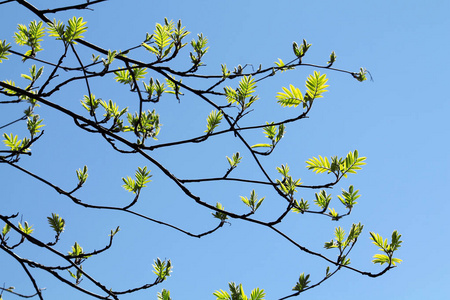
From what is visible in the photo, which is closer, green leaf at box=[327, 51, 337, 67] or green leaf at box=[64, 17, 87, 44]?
green leaf at box=[64, 17, 87, 44]

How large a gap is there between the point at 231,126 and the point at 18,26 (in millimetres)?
1587

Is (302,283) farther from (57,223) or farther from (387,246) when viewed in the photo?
(57,223)

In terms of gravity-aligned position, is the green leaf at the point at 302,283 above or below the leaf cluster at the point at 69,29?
below

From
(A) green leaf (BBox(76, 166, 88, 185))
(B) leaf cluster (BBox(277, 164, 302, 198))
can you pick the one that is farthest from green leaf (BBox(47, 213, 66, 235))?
(B) leaf cluster (BBox(277, 164, 302, 198))

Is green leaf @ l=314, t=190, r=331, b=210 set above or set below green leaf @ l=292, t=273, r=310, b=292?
above

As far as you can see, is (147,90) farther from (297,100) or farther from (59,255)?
(59,255)

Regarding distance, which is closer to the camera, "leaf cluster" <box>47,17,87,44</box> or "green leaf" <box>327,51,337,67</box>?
"leaf cluster" <box>47,17,87,44</box>

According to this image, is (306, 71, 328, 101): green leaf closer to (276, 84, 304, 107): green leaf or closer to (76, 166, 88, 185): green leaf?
(276, 84, 304, 107): green leaf

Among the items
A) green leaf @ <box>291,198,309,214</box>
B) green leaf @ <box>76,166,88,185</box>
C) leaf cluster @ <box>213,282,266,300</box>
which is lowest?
leaf cluster @ <box>213,282,266,300</box>

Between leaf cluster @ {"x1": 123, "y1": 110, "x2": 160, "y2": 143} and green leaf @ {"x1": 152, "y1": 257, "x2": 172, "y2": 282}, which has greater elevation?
leaf cluster @ {"x1": 123, "y1": 110, "x2": 160, "y2": 143}

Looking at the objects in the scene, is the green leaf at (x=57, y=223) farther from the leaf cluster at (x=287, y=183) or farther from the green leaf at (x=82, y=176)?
the leaf cluster at (x=287, y=183)

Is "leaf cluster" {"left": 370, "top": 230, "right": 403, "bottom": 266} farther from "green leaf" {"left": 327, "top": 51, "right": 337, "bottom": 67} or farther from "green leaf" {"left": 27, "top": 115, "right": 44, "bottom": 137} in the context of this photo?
"green leaf" {"left": 27, "top": 115, "right": 44, "bottom": 137}

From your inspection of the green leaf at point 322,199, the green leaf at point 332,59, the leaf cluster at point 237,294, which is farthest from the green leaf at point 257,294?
the green leaf at point 332,59

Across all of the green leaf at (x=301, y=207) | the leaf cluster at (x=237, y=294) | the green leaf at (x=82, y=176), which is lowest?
the leaf cluster at (x=237, y=294)
